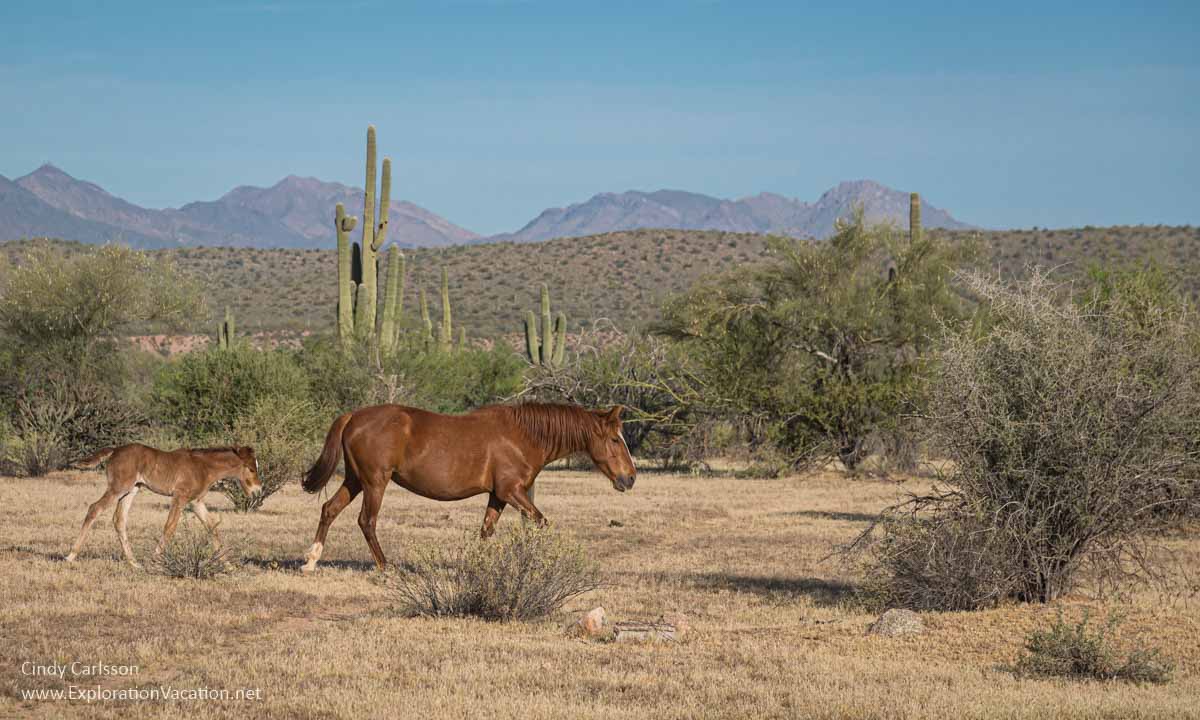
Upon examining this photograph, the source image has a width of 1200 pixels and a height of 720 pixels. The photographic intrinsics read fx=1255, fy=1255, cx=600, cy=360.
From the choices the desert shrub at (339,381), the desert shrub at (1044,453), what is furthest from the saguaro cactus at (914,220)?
the desert shrub at (1044,453)

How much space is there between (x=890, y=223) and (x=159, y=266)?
17785 millimetres

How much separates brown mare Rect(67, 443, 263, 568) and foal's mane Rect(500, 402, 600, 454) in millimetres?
2915

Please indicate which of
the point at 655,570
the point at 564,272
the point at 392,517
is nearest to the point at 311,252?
the point at 564,272

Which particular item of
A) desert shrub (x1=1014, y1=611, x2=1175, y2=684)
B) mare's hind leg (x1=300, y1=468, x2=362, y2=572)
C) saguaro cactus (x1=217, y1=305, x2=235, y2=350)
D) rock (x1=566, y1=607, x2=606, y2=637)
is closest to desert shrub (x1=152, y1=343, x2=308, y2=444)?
saguaro cactus (x1=217, y1=305, x2=235, y2=350)

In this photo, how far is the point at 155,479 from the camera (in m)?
12.7

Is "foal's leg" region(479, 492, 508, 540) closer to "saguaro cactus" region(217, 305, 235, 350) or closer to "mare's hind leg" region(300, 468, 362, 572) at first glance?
"mare's hind leg" region(300, 468, 362, 572)

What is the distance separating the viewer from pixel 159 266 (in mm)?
30875

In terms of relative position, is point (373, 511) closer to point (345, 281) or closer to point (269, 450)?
point (269, 450)

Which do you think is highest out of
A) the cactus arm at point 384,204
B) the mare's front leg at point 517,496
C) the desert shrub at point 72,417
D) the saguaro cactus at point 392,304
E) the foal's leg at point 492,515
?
the cactus arm at point 384,204

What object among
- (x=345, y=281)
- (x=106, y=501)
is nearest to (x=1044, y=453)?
(x=106, y=501)

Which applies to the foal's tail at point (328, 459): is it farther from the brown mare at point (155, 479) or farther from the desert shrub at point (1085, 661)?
the desert shrub at point (1085, 661)

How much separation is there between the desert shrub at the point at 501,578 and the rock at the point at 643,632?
0.83 meters

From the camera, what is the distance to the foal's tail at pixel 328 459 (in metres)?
12.8

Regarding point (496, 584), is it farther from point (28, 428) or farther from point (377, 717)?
point (28, 428)
